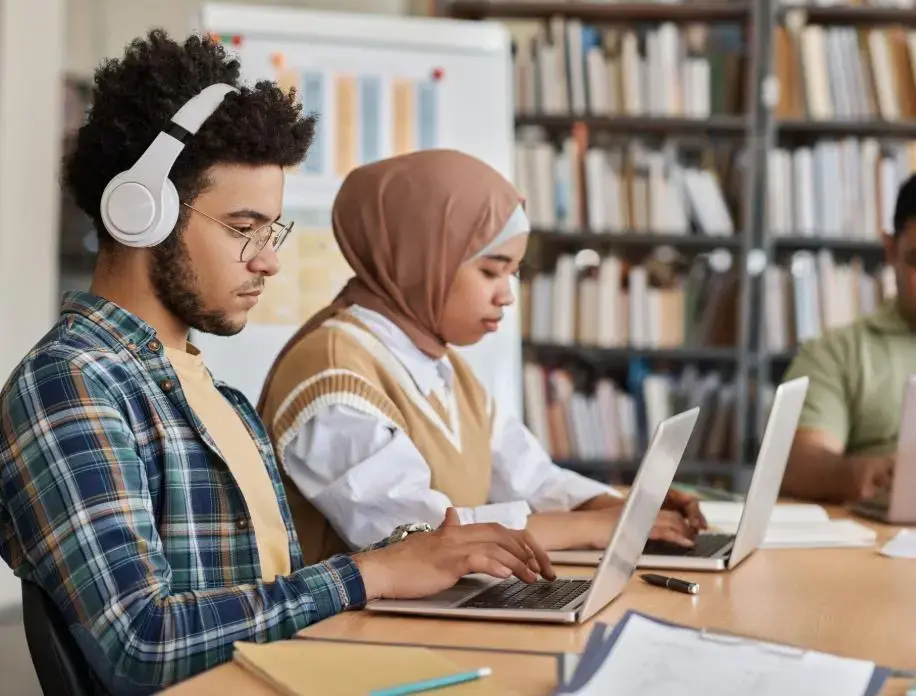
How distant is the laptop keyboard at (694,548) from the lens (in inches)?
64.8

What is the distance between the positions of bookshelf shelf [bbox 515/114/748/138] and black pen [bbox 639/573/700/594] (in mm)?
2624

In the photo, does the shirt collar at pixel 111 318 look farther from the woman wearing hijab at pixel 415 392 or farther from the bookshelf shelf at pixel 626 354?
the bookshelf shelf at pixel 626 354

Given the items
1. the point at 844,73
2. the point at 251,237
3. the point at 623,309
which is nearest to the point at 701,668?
the point at 251,237

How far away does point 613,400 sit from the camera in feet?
13.0

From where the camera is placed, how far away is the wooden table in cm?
111

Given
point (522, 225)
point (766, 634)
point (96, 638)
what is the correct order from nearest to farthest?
1. point (96, 638)
2. point (766, 634)
3. point (522, 225)

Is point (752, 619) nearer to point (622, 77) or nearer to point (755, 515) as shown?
point (755, 515)

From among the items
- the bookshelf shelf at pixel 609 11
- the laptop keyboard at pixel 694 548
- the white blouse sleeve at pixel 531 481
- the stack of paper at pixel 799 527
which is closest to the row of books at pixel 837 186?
the bookshelf shelf at pixel 609 11

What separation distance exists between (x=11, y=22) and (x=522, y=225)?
76.5 inches

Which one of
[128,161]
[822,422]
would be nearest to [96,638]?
[128,161]

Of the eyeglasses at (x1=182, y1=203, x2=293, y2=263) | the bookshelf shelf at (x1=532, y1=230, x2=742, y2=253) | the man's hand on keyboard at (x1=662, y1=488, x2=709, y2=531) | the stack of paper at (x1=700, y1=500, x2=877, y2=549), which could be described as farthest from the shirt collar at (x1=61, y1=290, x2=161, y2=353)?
the bookshelf shelf at (x1=532, y1=230, x2=742, y2=253)

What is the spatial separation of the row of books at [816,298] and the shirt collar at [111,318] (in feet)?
9.63

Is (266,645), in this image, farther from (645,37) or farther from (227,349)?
(645,37)

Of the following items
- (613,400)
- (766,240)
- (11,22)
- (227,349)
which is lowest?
(613,400)
